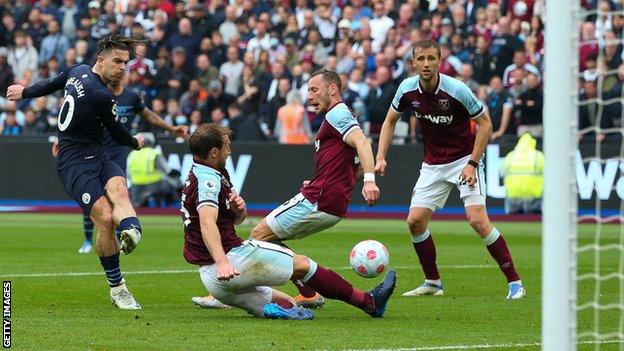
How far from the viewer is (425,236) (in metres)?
12.0

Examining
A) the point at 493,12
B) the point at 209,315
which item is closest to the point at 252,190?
the point at 493,12

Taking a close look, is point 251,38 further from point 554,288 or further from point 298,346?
point 554,288

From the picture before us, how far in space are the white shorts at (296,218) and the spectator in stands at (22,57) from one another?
1910 cm

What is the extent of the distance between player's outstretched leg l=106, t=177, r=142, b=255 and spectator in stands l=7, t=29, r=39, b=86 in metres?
18.5

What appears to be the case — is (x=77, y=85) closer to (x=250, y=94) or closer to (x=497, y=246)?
(x=497, y=246)

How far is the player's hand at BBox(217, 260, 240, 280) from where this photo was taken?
29.3ft

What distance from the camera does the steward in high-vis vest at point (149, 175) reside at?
24.4m

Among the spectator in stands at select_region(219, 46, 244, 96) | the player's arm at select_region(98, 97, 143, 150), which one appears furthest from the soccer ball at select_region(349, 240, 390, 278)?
the spectator in stands at select_region(219, 46, 244, 96)

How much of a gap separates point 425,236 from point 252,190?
12.6 m

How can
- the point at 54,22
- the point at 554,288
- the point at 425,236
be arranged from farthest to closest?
1. the point at 54,22
2. the point at 425,236
3. the point at 554,288

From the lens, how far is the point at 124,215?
34.8 feet

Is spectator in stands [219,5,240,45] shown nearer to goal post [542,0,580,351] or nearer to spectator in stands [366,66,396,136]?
spectator in stands [366,66,396,136]

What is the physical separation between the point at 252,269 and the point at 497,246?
3.10 metres

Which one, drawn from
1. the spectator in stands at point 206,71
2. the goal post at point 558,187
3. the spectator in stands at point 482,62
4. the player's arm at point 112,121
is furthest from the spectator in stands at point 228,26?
the goal post at point 558,187
